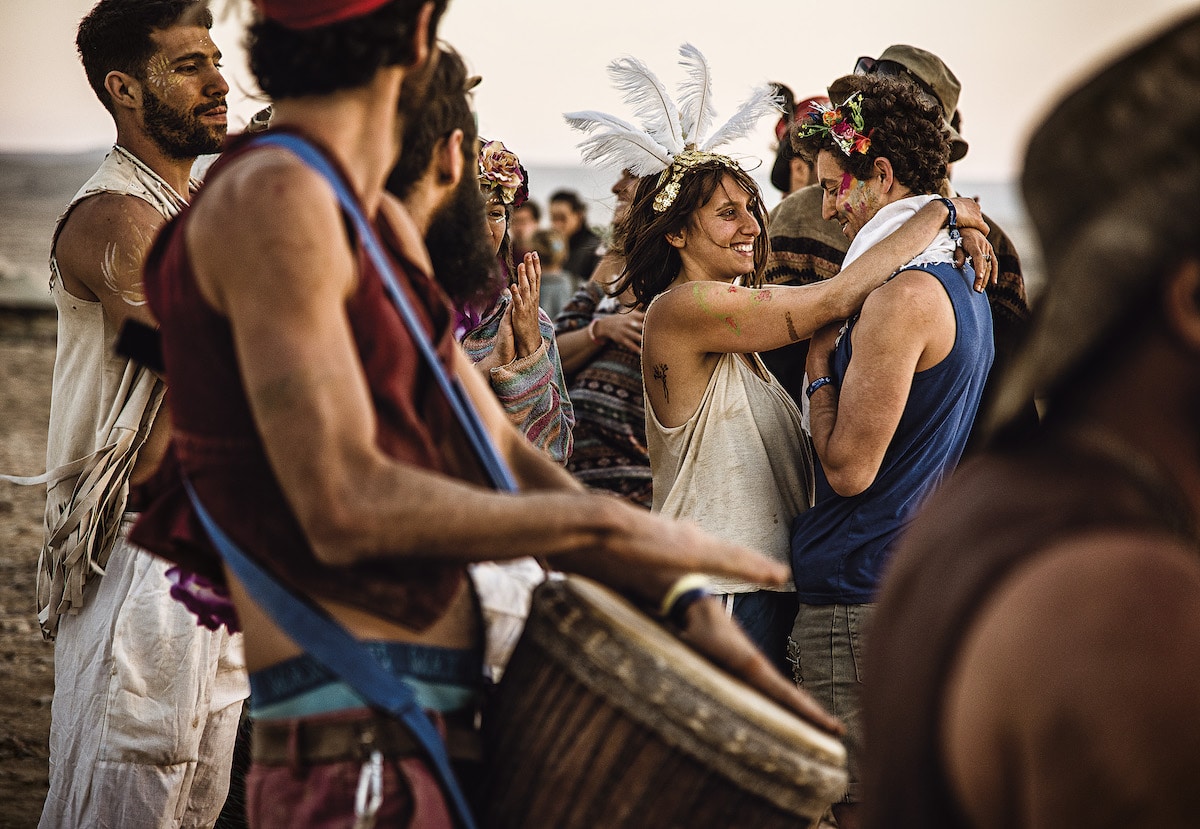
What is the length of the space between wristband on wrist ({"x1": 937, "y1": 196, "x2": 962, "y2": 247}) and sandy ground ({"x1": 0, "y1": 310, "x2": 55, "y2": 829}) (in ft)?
12.4

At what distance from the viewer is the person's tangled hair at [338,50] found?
5.79 ft

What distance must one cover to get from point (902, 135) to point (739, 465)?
1104 mm

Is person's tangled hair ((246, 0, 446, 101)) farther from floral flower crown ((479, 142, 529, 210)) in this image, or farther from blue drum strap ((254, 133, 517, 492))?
floral flower crown ((479, 142, 529, 210))

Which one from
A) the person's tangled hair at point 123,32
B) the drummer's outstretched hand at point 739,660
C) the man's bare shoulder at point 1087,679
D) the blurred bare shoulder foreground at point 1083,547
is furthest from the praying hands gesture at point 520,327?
the man's bare shoulder at point 1087,679

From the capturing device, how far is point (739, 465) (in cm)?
358

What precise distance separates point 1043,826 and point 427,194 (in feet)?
4.92

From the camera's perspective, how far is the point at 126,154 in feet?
11.6

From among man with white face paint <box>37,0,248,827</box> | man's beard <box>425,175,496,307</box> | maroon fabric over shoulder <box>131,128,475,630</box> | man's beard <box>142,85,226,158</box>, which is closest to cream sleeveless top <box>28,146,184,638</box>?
man with white face paint <box>37,0,248,827</box>

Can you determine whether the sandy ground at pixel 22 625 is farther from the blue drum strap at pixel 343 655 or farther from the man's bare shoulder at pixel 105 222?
the blue drum strap at pixel 343 655

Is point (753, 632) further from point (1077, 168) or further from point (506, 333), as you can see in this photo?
point (1077, 168)

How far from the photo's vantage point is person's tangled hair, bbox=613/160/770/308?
13.1 feet

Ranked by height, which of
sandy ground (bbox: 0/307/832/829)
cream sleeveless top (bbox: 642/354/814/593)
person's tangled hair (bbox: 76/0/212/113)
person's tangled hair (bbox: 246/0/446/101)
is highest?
person's tangled hair (bbox: 246/0/446/101)

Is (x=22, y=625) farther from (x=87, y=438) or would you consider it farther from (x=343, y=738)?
(x=343, y=738)

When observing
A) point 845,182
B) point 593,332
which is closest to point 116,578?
point 593,332
